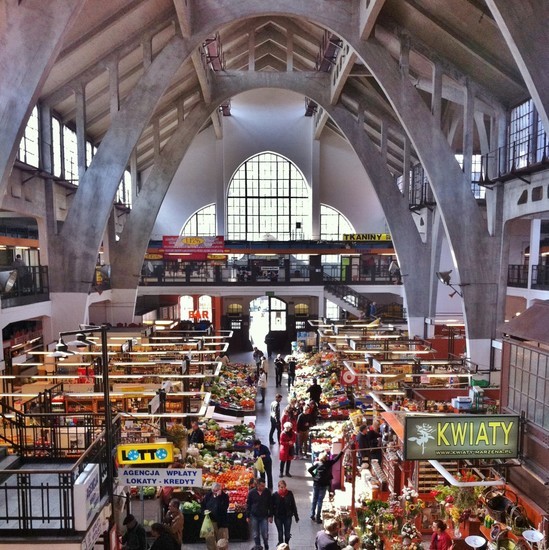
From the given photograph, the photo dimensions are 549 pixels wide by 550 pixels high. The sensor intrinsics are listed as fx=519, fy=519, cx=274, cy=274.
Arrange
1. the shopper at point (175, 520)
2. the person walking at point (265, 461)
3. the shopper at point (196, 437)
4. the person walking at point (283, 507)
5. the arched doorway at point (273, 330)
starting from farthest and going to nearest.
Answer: the arched doorway at point (273, 330), the shopper at point (196, 437), the person walking at point (265, 461), the person walking at point (283, 507), the shopper at point (175, 520)

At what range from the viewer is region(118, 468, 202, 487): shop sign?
667cm

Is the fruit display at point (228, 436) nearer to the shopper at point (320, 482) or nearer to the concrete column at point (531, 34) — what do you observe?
the shopper at point (320, 482)

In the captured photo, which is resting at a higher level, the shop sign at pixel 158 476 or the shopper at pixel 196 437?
the shop sign at pixel 158 476

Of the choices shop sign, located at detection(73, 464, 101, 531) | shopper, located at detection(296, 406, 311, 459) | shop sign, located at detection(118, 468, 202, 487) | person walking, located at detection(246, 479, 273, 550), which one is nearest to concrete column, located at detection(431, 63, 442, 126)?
shopper, located at detection(296, 406, 311, 459)

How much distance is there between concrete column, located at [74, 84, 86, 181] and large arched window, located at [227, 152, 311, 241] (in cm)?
1605

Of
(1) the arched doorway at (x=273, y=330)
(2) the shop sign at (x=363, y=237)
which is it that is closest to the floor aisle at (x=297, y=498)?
(1) the arched doorway at (x=273, y=330)

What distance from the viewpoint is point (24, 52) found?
10047mm

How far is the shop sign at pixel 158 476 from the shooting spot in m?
6.67

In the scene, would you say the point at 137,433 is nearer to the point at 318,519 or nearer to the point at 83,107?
the point at 318,519

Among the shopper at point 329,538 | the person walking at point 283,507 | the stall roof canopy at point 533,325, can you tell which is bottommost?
the person walking at point 283,507

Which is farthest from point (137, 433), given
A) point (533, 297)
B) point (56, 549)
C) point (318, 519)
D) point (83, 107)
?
point (533, 297)

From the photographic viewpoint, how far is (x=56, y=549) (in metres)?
5.11

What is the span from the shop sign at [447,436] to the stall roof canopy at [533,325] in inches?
48.0

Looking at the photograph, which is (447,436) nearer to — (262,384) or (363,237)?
(262,384)
